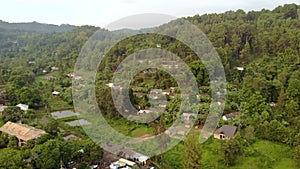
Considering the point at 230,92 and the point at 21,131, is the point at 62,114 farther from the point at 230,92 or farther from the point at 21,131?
the point at 230,92

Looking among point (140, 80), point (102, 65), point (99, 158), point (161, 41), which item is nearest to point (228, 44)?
point (161, 41)

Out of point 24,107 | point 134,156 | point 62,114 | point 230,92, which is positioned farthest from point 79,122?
point 230,92

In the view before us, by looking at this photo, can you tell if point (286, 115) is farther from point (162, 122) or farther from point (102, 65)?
point (102, 65)

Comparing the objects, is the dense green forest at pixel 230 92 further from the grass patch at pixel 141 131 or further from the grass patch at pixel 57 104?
the grass patch at pixel 141 131

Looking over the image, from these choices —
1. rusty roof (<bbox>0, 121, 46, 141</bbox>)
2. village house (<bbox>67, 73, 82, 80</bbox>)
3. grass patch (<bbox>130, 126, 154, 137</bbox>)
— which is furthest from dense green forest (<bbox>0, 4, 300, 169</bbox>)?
village house (<bbox>67, 73, 82, 80</bbox>)

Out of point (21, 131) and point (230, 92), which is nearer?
point (21, 131)

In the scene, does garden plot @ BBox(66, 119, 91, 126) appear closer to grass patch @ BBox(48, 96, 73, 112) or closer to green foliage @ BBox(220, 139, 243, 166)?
grass patch @ BBox(48, 96, 73, 112)

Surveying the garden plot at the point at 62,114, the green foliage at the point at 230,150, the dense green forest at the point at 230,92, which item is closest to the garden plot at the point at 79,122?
the garden plot at the point at 62,114
